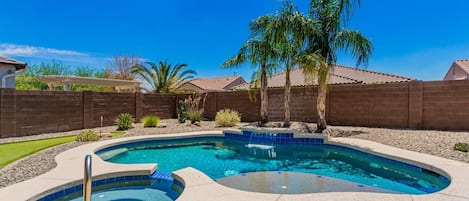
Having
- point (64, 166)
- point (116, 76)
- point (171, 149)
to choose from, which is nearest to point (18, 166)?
point (64, 166)

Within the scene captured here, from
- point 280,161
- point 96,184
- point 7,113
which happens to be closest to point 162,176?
point 96,184

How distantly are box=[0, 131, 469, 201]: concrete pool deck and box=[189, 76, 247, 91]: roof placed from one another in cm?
2394

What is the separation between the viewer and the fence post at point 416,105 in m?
11.2

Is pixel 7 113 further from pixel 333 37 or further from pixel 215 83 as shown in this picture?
pixel 215 83

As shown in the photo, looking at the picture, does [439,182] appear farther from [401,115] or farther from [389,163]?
[401,115]

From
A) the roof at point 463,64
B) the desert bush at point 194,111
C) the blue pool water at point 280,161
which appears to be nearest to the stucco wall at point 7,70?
the blue pool water at point 280,161

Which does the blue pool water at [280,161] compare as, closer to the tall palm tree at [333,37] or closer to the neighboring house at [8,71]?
Answer: the tall palm tree at [333,37]

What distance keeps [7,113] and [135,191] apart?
27.7 ft

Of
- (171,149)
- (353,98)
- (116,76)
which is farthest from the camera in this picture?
(116,76)

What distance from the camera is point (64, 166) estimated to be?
5770 mm

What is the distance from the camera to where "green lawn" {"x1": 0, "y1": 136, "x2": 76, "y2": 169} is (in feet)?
22.1

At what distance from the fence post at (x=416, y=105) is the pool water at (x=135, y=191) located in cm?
1041

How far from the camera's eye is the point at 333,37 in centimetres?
1077

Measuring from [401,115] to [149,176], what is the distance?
10.6 metres
